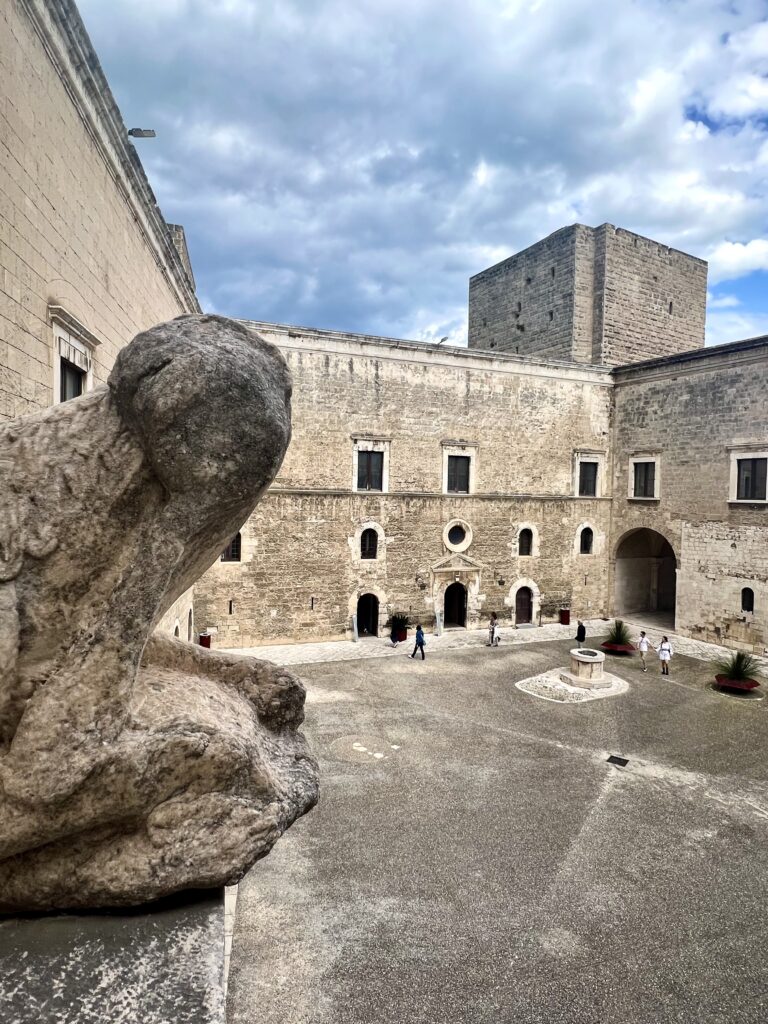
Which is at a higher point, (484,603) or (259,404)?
(259,404)

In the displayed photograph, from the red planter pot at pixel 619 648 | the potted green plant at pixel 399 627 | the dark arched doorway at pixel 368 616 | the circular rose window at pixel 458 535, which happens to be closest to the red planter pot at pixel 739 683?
the red planter pot at pixel 619 648

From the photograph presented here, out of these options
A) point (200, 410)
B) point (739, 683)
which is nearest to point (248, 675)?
point (200, 410)

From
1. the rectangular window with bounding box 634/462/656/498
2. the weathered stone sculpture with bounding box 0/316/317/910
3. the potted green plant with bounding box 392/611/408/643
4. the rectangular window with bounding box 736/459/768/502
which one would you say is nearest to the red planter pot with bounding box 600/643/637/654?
the rectangular window with bounding box 736/459/768/502

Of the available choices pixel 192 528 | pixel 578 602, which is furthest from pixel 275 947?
pixel 578 602

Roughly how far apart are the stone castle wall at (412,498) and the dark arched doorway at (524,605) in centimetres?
24

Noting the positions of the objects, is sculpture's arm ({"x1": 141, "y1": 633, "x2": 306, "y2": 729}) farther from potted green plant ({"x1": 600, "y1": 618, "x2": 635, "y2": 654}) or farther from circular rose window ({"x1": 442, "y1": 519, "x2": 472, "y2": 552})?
circular rose window ({"x1": 442, "y1": 519, "x2": 472, "y2": 552})

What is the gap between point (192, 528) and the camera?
7.80ft

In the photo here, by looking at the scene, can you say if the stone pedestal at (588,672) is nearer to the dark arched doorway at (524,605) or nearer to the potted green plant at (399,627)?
the potted green plant at (399,627)

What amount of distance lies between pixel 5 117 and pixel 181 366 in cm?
486

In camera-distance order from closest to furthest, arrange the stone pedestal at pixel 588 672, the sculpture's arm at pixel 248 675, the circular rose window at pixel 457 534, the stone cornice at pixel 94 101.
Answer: the sculpture's arm at pixel 248 675 < the stone cornice at pixel 94 101 < the stone pedestal at pixel 588 672 < the circular rose window at pixel 457 534

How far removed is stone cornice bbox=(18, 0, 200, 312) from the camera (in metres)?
5.82

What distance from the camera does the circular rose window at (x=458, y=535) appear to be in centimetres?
1856

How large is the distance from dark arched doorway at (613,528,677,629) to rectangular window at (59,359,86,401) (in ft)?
59.9

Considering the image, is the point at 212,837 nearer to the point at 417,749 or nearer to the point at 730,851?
the point at 730,851
